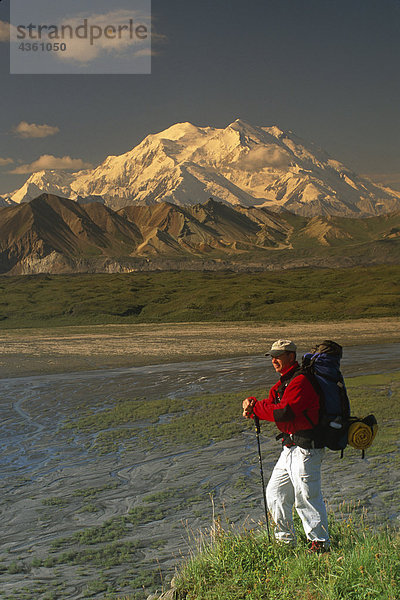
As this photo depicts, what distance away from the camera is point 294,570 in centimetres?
689

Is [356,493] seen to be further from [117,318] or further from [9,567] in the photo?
[117,318]

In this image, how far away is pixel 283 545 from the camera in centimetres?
774

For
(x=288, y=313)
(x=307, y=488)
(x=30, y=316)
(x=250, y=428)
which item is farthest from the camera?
(x=30, y=316)

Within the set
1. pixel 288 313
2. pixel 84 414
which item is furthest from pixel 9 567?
pixel 288 313

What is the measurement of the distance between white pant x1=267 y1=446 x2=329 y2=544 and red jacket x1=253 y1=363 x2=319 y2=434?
0.35m

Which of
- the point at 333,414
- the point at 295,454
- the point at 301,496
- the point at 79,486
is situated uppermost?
the point at 333,414

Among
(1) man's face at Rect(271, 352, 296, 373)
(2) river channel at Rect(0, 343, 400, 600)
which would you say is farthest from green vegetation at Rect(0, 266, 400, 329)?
(1) man's face at Rect(271, 352, 296, 373)

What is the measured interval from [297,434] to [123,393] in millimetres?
19221

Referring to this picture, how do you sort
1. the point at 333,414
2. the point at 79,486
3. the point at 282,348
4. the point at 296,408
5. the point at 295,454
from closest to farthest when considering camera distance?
the point at 296,408, the point at 333,414, the point at 295,454, the point at 282,348, the point at 79,486

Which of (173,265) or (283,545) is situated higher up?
(173,265)

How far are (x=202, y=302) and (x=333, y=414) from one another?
66.6m

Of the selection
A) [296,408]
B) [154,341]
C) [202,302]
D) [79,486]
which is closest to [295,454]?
[296,408]

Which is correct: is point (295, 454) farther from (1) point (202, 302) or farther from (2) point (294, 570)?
(1) point (202, 302)

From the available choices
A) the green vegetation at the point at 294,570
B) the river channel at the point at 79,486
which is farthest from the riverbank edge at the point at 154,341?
the green vegetation at the point at 294,570
